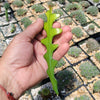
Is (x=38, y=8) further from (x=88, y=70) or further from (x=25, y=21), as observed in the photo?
(x=88, y=70)

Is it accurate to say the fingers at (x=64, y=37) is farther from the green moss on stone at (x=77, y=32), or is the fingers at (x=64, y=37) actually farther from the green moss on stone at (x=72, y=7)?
the green moss on stone at (x=72, y=7)

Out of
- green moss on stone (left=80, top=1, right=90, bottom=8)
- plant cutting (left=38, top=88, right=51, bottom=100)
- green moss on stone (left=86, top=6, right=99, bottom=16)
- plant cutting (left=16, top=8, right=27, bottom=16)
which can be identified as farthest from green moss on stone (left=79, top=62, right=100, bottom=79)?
plant cutting (left=16, top=8, right=27, bottom=16)

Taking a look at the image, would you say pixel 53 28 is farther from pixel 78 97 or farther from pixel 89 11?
pixel 89 11

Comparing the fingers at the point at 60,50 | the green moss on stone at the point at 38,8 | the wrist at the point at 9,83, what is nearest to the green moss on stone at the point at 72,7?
the green moss on stone at the point at 38,8

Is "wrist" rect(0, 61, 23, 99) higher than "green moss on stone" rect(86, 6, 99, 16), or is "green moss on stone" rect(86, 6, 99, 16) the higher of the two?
"wrist" rect(0, 61, 23, 99)

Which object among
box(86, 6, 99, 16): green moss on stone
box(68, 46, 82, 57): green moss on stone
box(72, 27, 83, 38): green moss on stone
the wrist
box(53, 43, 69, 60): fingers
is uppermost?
box(53, 43, 69, 60): fingers

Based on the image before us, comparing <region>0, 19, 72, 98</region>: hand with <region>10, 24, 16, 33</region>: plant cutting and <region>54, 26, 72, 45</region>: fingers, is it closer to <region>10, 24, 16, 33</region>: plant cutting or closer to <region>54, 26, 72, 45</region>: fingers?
<region>54, 26, 72, 45</region>: fingers

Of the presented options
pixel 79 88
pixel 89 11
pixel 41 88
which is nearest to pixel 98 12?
pixel 89 11
